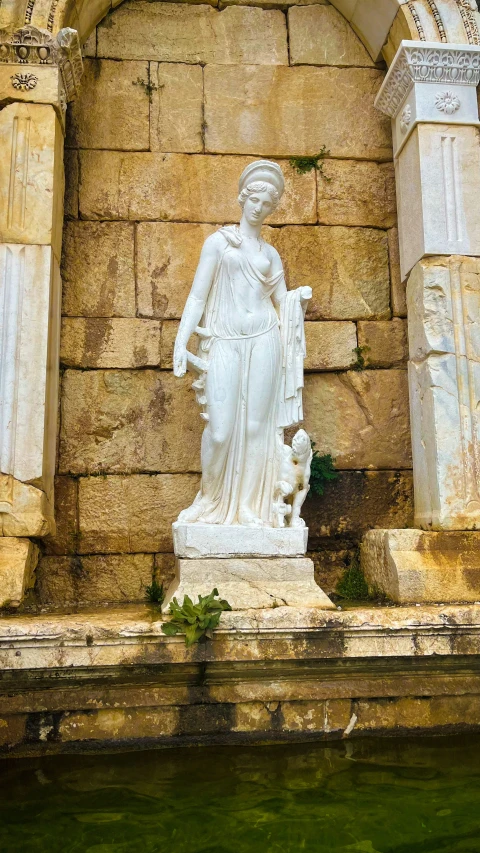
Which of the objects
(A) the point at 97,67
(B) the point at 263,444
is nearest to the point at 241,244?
(B) the point at 263,444

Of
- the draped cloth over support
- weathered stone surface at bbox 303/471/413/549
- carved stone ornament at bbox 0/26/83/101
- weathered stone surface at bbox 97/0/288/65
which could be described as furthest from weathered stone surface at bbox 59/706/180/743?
weathered stone surface at bbox 97/0/288/65

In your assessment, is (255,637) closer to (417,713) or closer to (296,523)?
(296,523)

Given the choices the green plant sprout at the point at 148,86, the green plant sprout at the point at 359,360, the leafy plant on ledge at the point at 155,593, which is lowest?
the leafy plant on ledge at the point at 155,593

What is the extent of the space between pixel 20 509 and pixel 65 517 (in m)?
0.83

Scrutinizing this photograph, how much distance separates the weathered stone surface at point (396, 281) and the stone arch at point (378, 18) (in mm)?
1420

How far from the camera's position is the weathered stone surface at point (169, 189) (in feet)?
19.3

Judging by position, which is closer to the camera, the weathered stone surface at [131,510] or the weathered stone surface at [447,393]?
the weathered stone surface at [447,393]

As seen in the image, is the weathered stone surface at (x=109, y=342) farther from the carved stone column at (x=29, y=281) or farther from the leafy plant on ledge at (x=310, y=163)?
the leafy plant on ledge at (x=310, y=163)

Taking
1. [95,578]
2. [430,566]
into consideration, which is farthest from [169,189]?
[430,566]

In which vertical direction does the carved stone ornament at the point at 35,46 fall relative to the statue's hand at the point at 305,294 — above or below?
above

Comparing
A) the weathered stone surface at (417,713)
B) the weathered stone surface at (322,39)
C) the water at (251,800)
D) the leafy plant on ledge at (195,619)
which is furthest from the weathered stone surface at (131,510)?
the weathered stone surface at (322,39)

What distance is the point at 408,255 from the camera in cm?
561

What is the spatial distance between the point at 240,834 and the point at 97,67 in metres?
5.46

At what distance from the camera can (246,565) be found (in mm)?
4309
